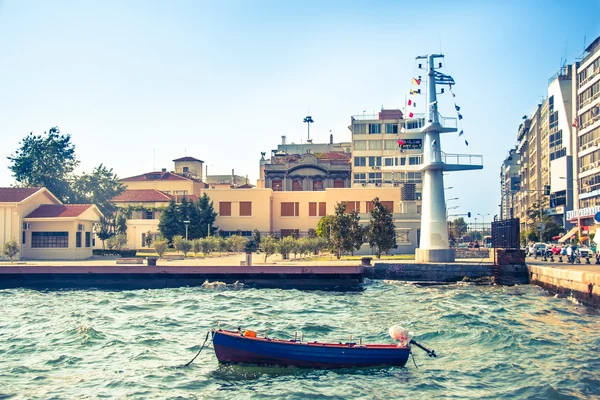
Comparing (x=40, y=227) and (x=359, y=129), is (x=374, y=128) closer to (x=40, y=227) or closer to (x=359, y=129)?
(x=359, y=129)

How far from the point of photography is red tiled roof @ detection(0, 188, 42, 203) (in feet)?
185

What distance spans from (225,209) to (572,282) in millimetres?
51896

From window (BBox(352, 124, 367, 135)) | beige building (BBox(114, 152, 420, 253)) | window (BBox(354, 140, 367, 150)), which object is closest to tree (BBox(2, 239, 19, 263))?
beige building (BBox(114, 152, 420, 253))

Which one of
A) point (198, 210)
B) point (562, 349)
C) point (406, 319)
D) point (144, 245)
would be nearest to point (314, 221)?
point (198, 210)

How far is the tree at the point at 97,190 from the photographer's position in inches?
3105

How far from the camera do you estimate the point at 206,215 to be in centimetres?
7494

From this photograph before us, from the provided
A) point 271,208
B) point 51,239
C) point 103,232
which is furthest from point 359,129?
point 51,239

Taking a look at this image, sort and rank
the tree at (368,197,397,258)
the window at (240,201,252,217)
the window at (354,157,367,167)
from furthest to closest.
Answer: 1. the window at (354,157,367,167)
2. the window at (240,201,252,217)
3. the tree at (368,197,397,258)

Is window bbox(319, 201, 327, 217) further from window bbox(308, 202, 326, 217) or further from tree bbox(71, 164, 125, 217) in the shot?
tree bbox(71, 164, 125, 217)

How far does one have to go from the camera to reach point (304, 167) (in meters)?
95.3

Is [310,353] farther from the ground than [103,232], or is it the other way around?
[103,232]

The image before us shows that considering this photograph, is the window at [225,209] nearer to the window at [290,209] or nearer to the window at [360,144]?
the window at [290,209]

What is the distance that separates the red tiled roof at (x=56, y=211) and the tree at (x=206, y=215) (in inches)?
701

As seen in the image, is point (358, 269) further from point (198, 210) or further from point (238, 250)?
point (198, 210)
